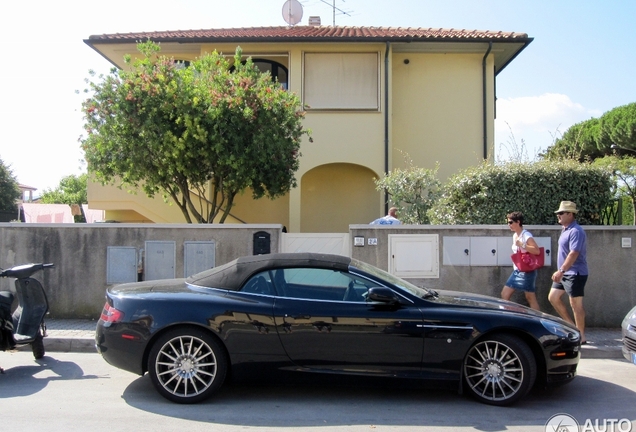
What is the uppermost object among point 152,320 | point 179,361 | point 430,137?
point 430,137

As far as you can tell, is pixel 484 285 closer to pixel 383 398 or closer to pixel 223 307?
pixel 383 398

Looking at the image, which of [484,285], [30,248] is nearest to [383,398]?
[484,285]

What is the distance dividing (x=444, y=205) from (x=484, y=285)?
1749 mm

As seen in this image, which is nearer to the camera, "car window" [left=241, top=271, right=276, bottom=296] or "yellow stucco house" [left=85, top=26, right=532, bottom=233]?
"car window" [left=241, top=271, right=276, bottom=296]

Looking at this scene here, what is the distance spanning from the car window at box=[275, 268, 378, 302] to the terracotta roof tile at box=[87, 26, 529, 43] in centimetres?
1070

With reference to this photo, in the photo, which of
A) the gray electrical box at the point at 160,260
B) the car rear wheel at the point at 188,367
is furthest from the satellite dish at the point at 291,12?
the car rear wheel at the point at 188,367

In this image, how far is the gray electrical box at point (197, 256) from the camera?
9234 millimetres

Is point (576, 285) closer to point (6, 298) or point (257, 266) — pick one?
point (257, 266)

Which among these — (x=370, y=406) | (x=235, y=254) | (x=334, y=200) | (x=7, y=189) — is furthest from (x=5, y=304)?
(x=7, y=189)

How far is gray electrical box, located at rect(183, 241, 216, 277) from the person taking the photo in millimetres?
9234

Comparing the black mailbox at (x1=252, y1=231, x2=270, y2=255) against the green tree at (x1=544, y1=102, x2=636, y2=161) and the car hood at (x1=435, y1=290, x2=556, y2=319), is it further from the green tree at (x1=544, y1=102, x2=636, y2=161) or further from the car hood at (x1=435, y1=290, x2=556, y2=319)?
the green tree at (x1=544, y1=102, x2=636, y2=161)

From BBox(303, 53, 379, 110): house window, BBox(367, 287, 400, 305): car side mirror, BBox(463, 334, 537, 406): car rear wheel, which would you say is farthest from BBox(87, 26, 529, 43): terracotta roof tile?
BBox(463, 334, 537, 406): car rear wheel

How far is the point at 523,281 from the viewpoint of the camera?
834cm

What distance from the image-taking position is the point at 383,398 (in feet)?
18.3
